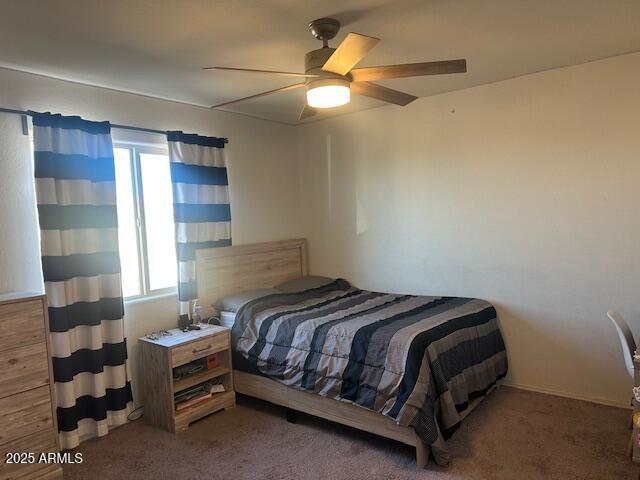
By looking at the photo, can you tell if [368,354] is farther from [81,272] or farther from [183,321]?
[81,272]

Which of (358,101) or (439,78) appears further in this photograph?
(358,101)

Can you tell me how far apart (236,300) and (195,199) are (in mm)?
916

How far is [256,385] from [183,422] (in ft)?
1.87

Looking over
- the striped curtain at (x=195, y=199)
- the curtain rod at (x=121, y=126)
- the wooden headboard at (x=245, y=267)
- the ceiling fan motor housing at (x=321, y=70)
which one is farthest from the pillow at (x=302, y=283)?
the ceiling fan motor housing at (x=321, y=70)

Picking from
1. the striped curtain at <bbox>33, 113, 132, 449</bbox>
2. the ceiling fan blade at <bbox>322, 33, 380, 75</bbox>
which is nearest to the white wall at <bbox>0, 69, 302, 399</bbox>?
the striped curtain at <bbox>33, 113, 132, 449</bbox>

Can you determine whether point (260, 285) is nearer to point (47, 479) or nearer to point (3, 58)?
point (47, 479)

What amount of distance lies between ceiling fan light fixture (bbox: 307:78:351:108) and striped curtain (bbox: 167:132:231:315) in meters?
1.71

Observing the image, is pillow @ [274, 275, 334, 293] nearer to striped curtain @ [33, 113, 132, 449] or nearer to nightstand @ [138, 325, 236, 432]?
nightstand @ [138, 325, 236, 432]

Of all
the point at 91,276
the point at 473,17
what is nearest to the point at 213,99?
the point at 91,276

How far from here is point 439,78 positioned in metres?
3.39

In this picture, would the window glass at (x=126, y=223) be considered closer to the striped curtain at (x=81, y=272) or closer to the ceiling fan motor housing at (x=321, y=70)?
the striped curtain at (x=81, y=272)

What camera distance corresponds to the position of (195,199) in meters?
3.74

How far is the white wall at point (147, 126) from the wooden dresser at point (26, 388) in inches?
15.8

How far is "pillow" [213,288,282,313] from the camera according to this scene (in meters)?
3.71
